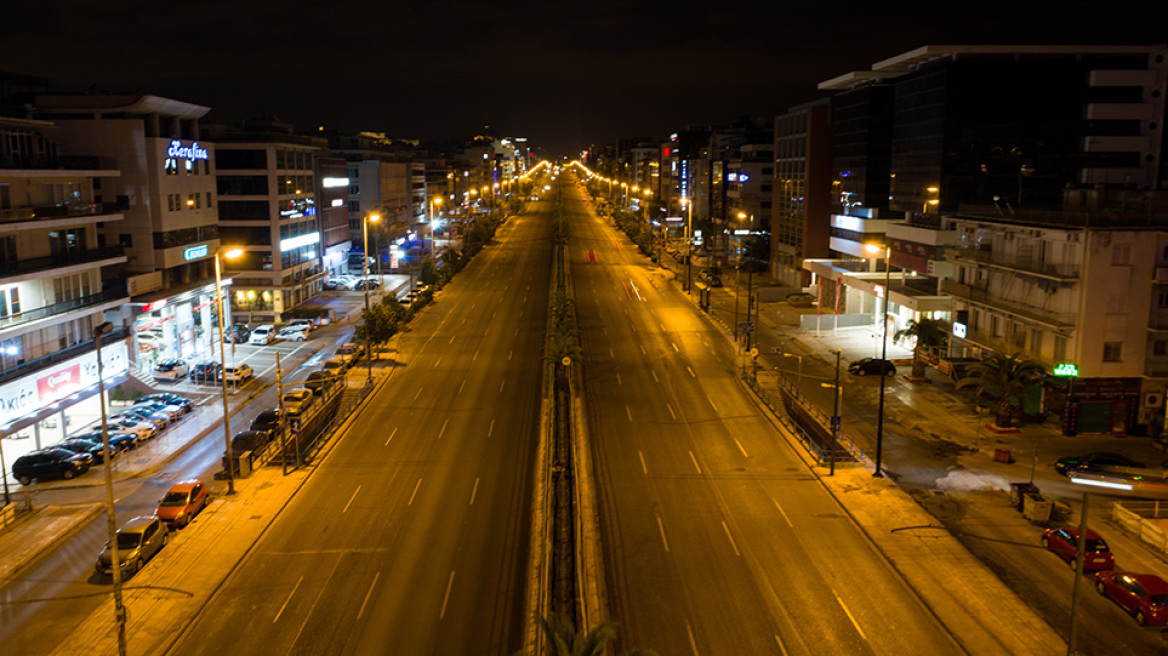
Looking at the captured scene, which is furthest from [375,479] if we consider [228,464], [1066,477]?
[1066,477]

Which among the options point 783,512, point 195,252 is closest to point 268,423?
point 195,252

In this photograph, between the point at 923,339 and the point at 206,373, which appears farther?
the point at 923,339

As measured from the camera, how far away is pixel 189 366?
5369cm

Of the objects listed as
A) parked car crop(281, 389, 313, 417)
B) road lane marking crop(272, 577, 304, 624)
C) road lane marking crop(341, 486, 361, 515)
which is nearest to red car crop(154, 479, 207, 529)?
road lane marking crop(341, 486, 361, 515)

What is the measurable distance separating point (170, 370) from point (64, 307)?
10.2 m

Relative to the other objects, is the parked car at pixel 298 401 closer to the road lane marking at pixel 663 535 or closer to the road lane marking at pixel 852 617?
the road lane marking at pixel 663 535

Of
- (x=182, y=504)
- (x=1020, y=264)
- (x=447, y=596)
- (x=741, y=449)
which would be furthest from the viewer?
Answer: (x=1020, y=264)

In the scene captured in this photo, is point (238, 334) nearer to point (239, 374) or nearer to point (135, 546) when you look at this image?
point (239, 374)

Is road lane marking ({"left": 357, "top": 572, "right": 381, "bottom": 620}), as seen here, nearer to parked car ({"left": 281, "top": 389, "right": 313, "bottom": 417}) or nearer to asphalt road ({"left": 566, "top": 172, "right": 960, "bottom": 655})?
asphalt road ({"left": 566, "top": 172, "right": 960, "bottom": 655})

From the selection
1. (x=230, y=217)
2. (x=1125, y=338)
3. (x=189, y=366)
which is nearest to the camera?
(x=1125, y=338)

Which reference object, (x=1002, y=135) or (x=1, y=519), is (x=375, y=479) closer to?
(x=1, y=519)

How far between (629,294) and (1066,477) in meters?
53.0

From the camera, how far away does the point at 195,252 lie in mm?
58219

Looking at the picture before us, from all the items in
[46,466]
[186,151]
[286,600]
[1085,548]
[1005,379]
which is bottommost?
[46,466]
